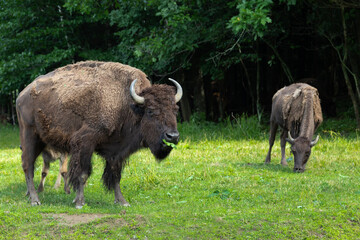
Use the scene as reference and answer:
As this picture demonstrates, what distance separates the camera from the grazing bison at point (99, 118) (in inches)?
307

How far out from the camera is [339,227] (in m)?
6.91

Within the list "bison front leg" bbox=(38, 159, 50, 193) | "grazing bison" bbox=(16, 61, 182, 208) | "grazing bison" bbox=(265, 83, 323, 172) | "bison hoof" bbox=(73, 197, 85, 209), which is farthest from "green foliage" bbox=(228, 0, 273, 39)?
"bison hoof" bbox=(73, 197, 85, 209)

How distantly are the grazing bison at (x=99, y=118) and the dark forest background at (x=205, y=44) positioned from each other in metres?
6.52

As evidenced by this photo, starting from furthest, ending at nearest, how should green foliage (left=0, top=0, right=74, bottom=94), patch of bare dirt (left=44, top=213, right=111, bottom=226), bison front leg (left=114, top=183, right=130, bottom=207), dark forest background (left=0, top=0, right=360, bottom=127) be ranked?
green foliage (left=0, top=0, right=74, bottom=94) → dark forest background (left=0, top=0, right=360, bottom=127) → bison front leg (left=114, top=183, right=130, bottom=207) → patch of bare dirt (left=44, top=213, right=111, bottom=226)

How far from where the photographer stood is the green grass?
21.9ft

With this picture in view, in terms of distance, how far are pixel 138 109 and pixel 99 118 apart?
2.18ft

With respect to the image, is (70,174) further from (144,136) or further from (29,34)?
(29,34)

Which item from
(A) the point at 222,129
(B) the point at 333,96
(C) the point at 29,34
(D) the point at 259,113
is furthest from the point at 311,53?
(C) the point at 29,34

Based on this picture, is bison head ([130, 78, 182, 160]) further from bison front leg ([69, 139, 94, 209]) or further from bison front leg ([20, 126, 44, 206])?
bison front leg ([20, 126, 44, 206])

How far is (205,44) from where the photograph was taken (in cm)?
2033

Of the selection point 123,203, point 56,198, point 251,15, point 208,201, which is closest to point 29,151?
point 56,198

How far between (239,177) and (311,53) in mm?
15031


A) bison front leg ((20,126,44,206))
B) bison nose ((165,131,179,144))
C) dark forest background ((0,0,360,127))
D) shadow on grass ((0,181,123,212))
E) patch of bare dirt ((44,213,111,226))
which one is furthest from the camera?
dark forest background ((0,0,360,127))

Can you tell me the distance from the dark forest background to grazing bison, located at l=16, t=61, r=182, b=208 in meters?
6.52
